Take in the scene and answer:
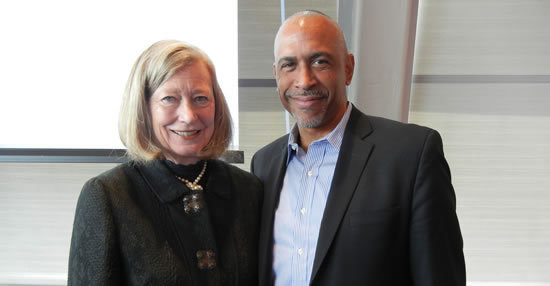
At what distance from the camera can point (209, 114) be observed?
143cm

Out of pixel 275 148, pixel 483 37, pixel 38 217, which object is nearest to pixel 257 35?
pixel 275 148

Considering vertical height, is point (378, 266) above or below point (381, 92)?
below

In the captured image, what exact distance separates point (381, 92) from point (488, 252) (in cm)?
146

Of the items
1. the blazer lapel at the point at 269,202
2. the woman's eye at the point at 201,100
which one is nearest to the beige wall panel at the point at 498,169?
the blazer lapel at the point at 269,202

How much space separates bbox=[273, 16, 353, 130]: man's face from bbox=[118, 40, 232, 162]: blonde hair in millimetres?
331

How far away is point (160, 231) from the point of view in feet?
4.38

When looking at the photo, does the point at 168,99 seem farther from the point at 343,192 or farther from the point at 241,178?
the point at 343,192

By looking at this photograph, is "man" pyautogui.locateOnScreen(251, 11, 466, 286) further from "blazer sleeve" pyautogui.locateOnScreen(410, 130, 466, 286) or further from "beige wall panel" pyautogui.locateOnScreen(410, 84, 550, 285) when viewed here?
"beige wall panel" pyautogui.locateOnScreen(410, 84, 550, 285)

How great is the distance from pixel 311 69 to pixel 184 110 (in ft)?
1.72

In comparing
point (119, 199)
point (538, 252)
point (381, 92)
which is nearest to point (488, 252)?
point (538, 252)

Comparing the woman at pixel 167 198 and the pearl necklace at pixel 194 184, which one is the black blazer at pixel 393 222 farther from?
the pearl necklace at pixel 194 184

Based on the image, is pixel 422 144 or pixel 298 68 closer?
pixel 422 144

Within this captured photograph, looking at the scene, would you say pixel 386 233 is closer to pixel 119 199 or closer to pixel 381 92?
pixel 119 199

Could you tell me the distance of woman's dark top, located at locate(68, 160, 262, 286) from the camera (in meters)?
1.26
